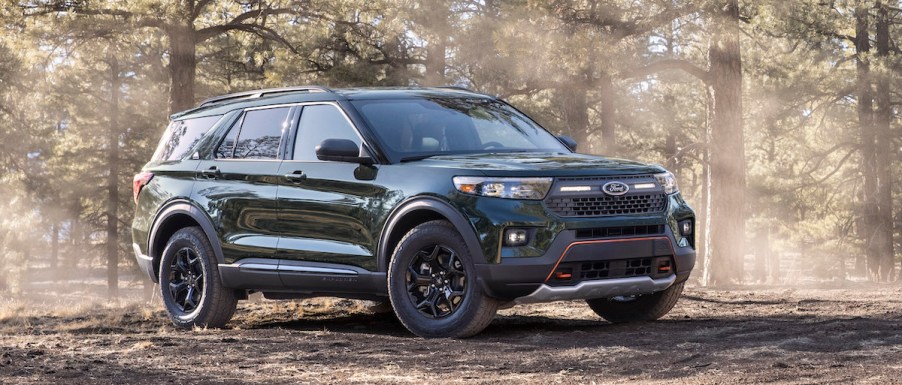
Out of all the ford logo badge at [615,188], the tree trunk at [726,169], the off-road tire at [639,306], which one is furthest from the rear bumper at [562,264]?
the tree trunk at [726,169]

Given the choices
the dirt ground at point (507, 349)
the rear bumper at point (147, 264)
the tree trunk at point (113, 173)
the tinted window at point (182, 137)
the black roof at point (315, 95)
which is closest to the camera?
the dirt ground at point (507, 349)

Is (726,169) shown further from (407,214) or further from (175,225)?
(407,214)

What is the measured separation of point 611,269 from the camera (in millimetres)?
7246

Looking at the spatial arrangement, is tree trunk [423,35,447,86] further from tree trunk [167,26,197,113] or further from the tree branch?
the tree branch

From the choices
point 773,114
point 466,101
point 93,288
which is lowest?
point 93,288

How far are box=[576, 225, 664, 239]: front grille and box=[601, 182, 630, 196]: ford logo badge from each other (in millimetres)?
236

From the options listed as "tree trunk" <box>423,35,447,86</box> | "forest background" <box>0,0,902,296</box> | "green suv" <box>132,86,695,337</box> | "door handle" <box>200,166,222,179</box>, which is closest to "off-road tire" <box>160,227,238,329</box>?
Result: "green suv" <box>132,86,695,337</box>

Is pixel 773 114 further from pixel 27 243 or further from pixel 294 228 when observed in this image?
pixel 27 243

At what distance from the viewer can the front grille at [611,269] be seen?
7.12m

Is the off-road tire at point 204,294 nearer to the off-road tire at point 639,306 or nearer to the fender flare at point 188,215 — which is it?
the fender flare at point 188,215

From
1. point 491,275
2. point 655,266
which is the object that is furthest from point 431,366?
point 655,266

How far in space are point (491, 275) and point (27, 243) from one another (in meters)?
37.7

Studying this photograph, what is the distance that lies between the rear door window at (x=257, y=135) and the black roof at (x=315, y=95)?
4.0 inches

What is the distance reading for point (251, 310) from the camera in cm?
1090
